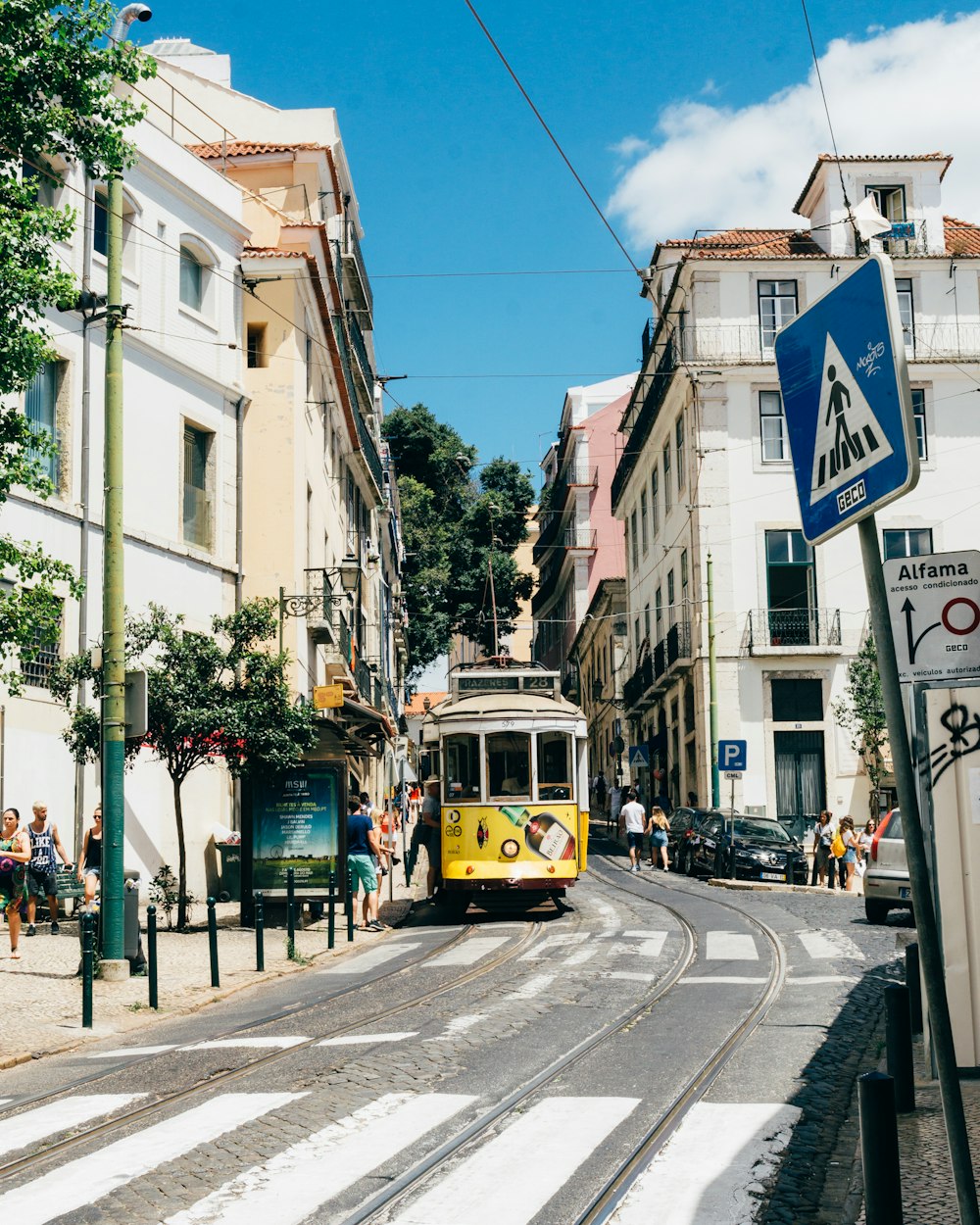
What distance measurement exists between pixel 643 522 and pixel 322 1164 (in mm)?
48313

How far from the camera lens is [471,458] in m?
65.0

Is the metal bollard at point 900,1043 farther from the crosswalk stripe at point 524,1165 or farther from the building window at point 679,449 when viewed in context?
the building window at point 679,449

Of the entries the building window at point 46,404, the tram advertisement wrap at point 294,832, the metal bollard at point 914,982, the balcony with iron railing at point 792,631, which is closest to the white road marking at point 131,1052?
the metal bollard at point 914,982

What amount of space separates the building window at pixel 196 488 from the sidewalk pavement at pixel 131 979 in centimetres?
722

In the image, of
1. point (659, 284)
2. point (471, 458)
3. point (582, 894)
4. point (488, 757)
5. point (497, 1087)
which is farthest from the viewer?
point (471, 458)

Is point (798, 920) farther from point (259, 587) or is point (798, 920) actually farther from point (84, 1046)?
point (259, 587)

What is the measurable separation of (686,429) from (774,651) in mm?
7102

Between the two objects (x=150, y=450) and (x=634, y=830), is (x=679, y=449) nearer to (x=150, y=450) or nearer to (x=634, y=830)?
(x=634, y=830)

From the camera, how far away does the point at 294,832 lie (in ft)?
64.9

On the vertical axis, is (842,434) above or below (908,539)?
below

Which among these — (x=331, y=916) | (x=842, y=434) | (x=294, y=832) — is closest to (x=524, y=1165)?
(x=842, y=434)

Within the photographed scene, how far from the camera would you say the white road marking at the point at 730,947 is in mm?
15633

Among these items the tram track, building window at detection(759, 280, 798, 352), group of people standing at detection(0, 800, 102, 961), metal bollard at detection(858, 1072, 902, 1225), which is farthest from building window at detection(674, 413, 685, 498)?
metal bollard at detection(858, 1072, 902, 1225)

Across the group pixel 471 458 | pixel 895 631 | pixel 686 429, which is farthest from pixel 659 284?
pixel 895 631
